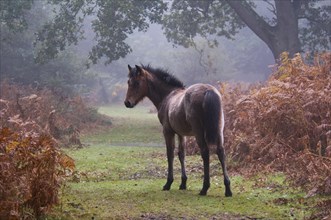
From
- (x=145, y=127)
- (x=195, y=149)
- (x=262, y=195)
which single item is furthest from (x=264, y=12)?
(x=262, y=195)

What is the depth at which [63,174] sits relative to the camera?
7195mm

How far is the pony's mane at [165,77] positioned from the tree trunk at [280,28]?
14435 mm

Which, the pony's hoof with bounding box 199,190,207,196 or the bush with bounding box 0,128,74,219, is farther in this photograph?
the pony's hoof with bounding box 199,190,207,196

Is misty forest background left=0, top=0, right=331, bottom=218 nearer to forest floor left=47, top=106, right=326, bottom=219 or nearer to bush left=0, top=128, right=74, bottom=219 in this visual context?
bush left=0, top=128, right=74, bottom=219

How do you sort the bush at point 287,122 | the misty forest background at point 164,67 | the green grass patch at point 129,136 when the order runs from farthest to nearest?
the green grass patch at point 129,136, the bush at point 287,122, the misty forest background at point 164,67

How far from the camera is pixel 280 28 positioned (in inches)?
981

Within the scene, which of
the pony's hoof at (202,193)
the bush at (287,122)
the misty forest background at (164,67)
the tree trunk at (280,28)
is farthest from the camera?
the tree trunk at (280,28)

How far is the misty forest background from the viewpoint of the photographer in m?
6.95

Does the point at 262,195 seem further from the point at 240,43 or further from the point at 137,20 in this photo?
the point at 240,43

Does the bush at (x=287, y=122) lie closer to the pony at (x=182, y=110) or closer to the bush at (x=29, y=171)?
the pony at (x=182, y=110)

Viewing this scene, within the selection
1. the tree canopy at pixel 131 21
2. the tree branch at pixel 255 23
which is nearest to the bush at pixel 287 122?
the tree canopy at pixel 131 21

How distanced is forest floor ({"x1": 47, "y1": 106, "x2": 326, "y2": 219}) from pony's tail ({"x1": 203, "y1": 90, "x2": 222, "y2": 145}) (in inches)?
41.7

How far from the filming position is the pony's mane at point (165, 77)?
10922 mm

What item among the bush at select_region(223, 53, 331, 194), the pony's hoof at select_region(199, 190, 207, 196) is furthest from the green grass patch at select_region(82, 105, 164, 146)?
the pony's hoof at select_region(199, 190, 207, 196)
